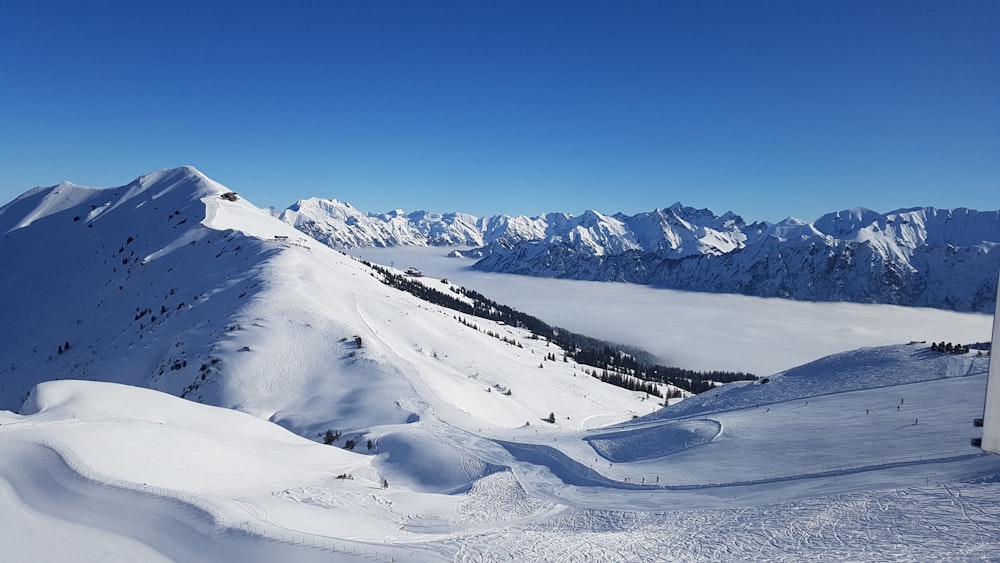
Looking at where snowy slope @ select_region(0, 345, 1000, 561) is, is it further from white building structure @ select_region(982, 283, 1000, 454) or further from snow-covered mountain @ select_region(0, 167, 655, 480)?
white building structure @ select_region(982, 283, 1000, 454)

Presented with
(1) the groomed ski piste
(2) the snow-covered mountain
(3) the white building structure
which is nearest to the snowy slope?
(1) the groomed ski piste

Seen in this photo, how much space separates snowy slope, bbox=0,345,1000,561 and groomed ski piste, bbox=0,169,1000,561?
0.39 feet

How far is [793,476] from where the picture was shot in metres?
24.2

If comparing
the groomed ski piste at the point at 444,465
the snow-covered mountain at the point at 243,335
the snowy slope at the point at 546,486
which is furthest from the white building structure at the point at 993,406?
the snow-covered mountain at the point at 243,335

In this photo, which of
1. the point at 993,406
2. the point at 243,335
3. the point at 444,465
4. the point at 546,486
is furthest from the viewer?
the point at 243,335

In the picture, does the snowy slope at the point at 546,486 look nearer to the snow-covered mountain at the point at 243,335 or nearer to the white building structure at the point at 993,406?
the snow-covered mountain at the point at 243,335

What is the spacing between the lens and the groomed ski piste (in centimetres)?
A: 1673

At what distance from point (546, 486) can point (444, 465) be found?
315 inches

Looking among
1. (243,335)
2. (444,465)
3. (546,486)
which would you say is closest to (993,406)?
(546,486)

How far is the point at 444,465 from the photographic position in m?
33.8

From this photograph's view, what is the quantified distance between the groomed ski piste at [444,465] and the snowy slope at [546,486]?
117 mm

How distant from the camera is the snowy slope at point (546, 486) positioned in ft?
53.9

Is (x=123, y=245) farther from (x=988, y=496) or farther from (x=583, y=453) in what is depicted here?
(x=988, y=496)

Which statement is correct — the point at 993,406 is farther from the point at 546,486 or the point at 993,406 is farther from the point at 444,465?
the point at 444,465
